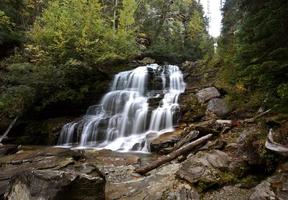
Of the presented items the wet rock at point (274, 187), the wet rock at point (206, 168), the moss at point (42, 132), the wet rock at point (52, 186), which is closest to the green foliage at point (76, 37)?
the moss at point (42, 132)

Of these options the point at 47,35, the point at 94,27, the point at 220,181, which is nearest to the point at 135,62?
the point at 94,27

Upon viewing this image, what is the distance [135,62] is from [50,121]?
8219mm

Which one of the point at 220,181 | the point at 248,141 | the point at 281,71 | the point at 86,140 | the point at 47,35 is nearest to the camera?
the point at 220,181

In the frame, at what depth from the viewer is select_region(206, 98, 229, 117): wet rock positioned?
1265 centimetres

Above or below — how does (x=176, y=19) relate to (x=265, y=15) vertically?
above

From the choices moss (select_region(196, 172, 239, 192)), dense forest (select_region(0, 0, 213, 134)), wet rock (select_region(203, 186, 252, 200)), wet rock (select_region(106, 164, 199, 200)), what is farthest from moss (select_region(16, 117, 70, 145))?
wet rock (select_region(203, 186, 252, 200))

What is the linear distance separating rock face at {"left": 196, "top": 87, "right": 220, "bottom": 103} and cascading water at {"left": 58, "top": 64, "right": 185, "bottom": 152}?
115cm

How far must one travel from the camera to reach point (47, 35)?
19.3m

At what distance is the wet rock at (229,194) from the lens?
18.0ft

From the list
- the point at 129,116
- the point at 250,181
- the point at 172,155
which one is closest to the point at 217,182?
the point at 250,181

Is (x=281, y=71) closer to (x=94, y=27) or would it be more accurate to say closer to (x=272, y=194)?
(x=272, y=194)

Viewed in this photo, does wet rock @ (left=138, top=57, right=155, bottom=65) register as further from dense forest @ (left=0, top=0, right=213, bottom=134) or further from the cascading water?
the cascading water

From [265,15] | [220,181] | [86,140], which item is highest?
[265,15]

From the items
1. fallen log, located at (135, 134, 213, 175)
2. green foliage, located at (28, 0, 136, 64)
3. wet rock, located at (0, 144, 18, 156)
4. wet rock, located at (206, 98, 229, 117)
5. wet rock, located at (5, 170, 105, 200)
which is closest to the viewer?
wet rock, located at (5, 170, 105, 200)
